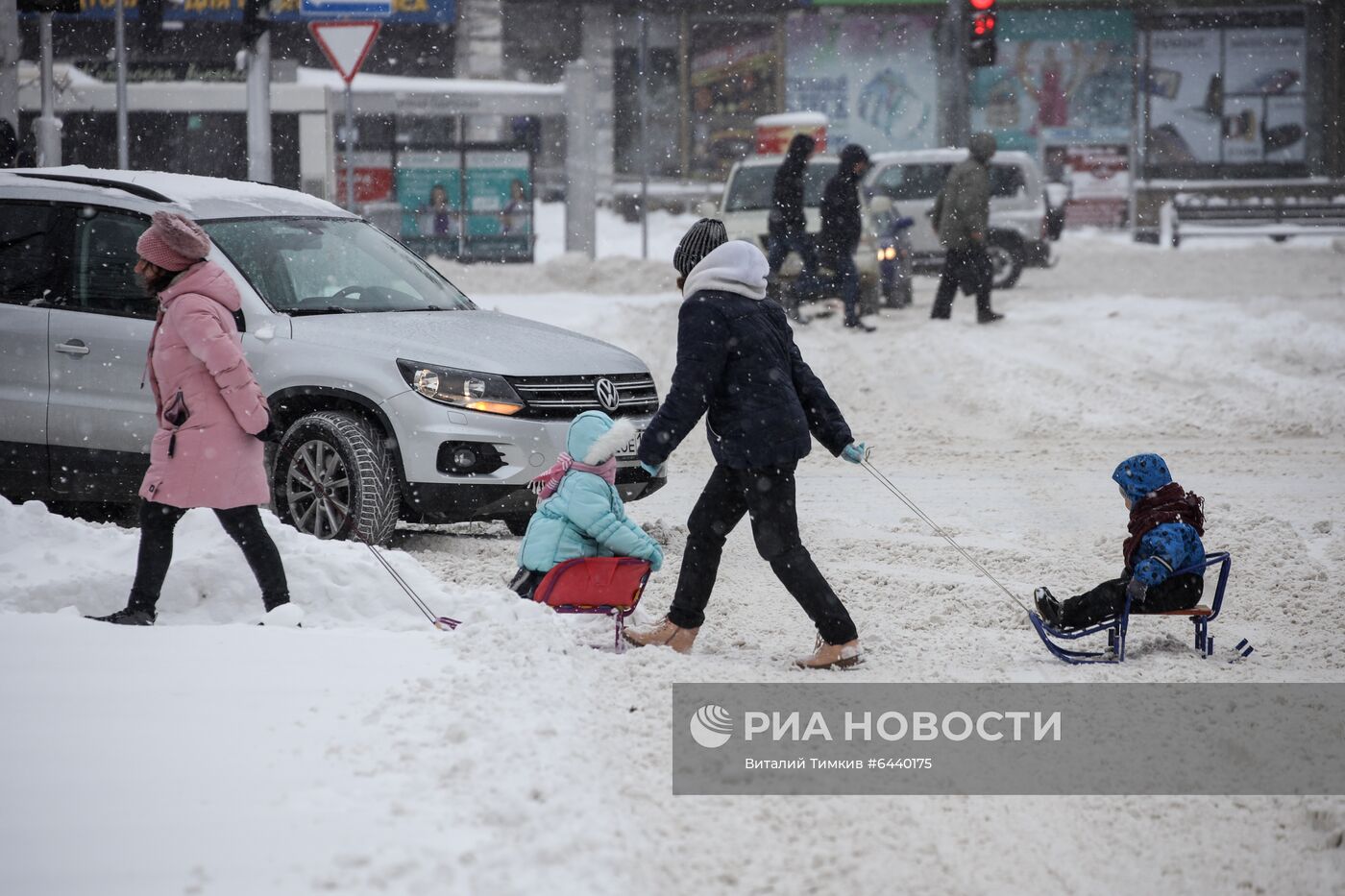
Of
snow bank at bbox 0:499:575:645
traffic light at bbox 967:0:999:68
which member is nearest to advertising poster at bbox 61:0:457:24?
traffic light at bbox 967:0:999:68

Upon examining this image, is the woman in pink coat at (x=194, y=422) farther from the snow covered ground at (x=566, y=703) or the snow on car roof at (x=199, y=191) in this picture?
the snow on car roof at (x=199, y=191)

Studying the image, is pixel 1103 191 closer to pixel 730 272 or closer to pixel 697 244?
pixel 697 244

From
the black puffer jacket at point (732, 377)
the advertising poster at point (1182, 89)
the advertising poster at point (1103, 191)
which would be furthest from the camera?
the advertising poster at point (1182, 89)

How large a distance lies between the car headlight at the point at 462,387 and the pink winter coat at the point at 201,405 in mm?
1366

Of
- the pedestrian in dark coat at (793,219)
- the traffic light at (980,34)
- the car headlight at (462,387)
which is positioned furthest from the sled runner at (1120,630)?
the traffic light at (980,34)

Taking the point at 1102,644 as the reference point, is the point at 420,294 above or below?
above

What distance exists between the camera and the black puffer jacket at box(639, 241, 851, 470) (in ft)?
16.9

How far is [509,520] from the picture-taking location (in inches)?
299

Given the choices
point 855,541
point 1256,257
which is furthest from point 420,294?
point 1256,257

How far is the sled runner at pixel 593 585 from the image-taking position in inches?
211

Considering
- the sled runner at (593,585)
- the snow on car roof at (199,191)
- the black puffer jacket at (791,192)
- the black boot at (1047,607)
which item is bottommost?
the black boot at (1047,607)

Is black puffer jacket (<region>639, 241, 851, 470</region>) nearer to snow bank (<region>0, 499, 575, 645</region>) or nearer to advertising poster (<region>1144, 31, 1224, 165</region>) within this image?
snow bank (<region>0, 499, 575, 645</region>)

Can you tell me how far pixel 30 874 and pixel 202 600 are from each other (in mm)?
2399

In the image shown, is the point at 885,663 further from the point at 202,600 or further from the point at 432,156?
the point at 432,156
